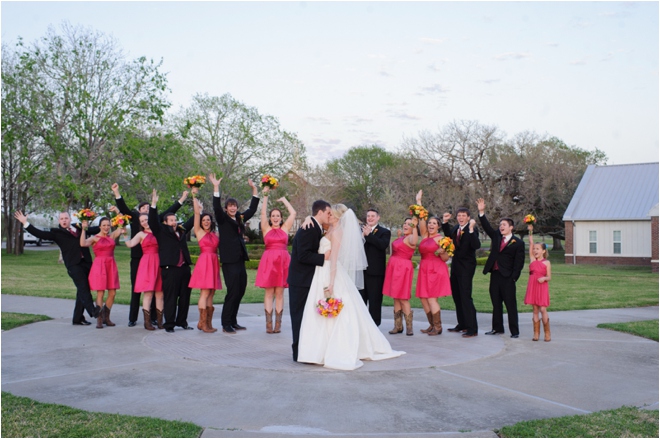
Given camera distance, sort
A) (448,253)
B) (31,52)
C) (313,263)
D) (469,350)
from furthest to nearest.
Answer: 1. (31,52)
2. (448,253)
3. (469,350)
4. (313,263)

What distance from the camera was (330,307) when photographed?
789 cm

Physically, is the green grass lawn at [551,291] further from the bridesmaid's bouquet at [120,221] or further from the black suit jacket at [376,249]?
the black suit jacket at [376,249]

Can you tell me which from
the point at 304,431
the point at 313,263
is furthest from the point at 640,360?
the point at 304,431

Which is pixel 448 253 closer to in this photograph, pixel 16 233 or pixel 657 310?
pixel 657 310

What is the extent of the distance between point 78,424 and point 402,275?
19.4ft

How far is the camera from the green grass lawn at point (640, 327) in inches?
408

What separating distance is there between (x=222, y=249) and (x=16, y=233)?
35.3 meters

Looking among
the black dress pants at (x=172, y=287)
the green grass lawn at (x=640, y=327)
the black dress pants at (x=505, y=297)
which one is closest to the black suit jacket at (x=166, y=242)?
the black dress pants at (x=172, y=287)

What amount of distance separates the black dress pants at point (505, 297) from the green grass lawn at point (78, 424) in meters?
6.35

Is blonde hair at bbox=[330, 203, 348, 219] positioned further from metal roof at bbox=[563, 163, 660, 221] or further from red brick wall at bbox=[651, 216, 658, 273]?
metal roof at bbox=[563, 163, 660, 221]

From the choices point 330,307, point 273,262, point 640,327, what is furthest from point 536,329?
point 273,262

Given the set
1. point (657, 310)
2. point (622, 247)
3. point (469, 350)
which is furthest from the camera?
point (622, 247)

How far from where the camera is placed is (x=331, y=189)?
185 feet

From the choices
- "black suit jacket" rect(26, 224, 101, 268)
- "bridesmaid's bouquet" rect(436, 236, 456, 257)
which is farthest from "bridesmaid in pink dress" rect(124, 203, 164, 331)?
"bridesmaid's bouquet" rect(436, 236, 456, 257)
